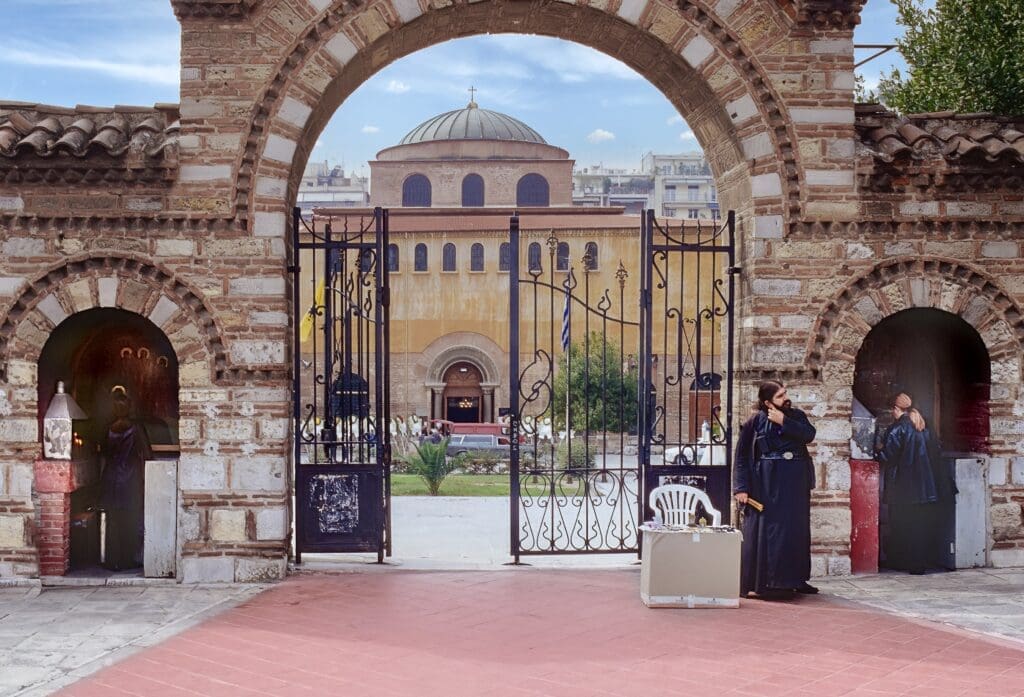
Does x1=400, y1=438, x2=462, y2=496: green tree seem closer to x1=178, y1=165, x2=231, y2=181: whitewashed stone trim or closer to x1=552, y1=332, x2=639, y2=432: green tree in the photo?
x1=178, y1=165, x2=231, y2=181: whitewashed stone trim

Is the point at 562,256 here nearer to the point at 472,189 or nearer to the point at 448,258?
the point at 448,258

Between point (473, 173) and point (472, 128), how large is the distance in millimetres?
2528

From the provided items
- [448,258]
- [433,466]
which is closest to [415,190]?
[448,258]

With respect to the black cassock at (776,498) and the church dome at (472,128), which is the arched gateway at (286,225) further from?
the church dome at (472,128)

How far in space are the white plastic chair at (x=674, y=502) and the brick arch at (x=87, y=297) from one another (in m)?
3.86

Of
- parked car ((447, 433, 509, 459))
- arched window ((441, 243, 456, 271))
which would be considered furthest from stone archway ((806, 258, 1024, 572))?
arched window ((441, 243, 456, 271))

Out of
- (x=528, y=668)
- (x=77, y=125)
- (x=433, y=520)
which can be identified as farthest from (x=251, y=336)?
(x=433, y=520)

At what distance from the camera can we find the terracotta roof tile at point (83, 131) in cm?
848

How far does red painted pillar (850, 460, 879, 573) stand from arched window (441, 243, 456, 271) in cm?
2837

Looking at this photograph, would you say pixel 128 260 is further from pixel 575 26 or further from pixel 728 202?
pixel 728 202

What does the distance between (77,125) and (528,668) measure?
233 inches

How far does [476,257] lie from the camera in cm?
3684

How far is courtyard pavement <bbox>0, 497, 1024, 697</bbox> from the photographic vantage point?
598cm

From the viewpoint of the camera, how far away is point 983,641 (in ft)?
22.4
